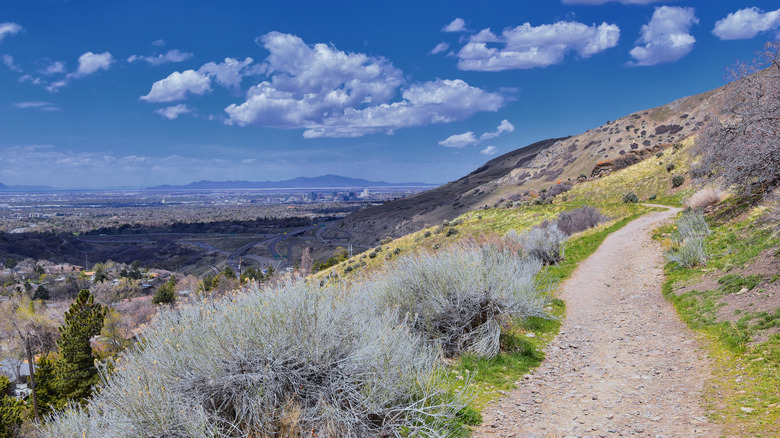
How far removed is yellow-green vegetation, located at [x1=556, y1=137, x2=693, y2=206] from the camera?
Answer: 2274cm

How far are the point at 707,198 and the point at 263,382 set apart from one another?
15610 mm

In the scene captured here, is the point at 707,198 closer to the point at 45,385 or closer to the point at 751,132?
the point at 751,132

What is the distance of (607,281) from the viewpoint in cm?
1077

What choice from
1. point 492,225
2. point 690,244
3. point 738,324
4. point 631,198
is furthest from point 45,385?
point 631,198

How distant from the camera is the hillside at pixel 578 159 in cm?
4691

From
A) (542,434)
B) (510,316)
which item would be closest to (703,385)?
(542,434)

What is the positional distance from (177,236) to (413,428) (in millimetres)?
127583

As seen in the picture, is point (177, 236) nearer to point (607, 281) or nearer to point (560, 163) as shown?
point (560, 163)

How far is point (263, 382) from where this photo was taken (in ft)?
11.8

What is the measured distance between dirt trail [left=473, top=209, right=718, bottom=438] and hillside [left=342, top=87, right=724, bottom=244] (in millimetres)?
29820

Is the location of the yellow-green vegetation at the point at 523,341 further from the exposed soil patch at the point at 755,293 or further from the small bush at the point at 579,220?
the exposed soil patch at the point at 755,293

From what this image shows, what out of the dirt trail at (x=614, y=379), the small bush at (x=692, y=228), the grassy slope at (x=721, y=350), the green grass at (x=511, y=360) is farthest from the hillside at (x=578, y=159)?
the green grass at (x=511, y=360)

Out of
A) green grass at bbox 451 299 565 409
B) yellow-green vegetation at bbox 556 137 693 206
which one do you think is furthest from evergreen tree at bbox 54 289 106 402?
yellow-green vegetation at bbox 556 137 693 206

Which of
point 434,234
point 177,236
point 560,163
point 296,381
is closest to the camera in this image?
point 296,381
